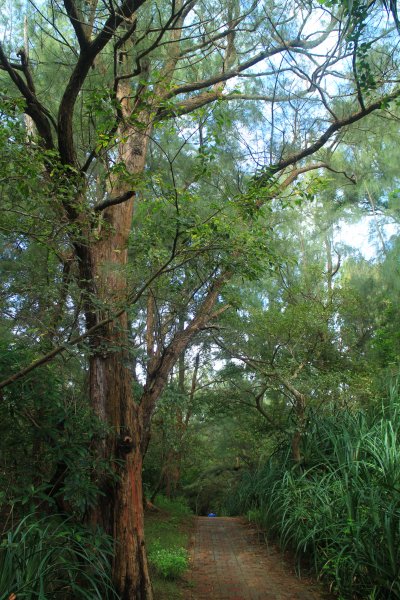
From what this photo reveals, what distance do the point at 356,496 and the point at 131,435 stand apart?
2362mm

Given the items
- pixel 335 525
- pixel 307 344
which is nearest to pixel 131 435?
pixel 335 525

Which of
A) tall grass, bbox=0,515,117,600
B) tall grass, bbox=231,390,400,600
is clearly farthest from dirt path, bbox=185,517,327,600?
tall grass, bbox=0,515,117,600

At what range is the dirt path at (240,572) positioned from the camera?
571cm

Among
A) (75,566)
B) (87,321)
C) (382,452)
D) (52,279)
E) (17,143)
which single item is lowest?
(75,566)

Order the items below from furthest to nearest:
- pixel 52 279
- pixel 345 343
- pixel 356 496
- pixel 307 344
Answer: pixel 345 343 < pixel 307 344 < pixel 52 279 < pixel 356 496

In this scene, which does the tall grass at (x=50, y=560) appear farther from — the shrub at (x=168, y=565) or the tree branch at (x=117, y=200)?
the tree branch at (x=117, y=200)

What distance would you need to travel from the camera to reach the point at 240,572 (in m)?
6.76

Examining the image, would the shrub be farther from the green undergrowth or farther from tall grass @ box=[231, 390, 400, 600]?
tall grass @ box=[231, 390, 400, 600]

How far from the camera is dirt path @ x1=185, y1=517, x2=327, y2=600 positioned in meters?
5.71

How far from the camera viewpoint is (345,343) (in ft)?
48.4

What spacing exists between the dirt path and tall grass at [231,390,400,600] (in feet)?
1.15

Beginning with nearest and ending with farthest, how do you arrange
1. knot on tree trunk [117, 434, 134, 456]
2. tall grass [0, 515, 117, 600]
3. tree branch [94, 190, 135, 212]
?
tall grass [0, 515, 117, 600], tree branch [94, 190, 135, 212], knot on tree trunk [117, 434, 134, 456]

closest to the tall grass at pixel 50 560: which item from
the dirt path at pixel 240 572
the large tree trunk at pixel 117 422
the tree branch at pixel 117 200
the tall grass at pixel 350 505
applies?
the large tree trunk at pixel 117 422

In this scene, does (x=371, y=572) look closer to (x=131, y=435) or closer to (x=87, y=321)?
(x=131, y=435)
